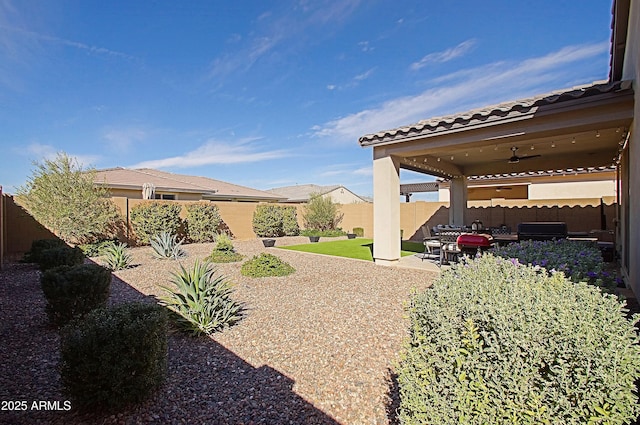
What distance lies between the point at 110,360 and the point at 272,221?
17576 mm

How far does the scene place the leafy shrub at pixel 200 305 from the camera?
4742 millimetres

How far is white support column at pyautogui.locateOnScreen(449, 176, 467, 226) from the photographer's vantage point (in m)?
15.6

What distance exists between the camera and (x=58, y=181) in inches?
463

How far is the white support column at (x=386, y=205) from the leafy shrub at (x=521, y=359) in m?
7.35

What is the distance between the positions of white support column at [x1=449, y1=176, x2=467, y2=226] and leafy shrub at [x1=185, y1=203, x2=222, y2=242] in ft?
41.1

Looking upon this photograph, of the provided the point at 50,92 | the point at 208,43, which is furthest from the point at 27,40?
the point at 208,43

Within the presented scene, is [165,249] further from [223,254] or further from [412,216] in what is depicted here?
[412,216]

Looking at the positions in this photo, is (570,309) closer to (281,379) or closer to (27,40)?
(281,379)

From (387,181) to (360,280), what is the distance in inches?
126

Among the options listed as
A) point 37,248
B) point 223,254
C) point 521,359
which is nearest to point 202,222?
point 223,254

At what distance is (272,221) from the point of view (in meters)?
20.2

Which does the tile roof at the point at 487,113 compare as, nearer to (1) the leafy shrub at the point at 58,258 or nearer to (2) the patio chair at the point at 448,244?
(2) the patio chair at the point at 448,244

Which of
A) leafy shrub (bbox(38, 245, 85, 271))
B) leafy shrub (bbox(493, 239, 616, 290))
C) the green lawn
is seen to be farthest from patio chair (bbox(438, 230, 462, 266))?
leafy shrub (bbox(38, 245, 85, 271))

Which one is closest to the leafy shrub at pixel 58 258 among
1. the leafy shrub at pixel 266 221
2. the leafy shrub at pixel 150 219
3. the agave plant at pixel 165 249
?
the agave plant at pixel 165 249
